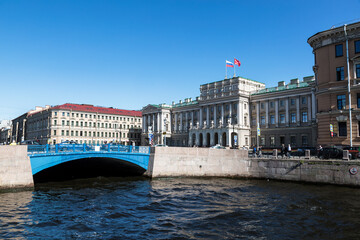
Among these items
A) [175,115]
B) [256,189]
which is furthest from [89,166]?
[175,115]

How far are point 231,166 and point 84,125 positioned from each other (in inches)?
3407

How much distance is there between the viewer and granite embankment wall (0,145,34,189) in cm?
2509

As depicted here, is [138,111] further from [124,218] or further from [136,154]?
[124,218]

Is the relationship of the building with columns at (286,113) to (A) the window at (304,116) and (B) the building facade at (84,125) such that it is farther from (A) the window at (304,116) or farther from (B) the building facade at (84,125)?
(B) the building facade at (84,125)

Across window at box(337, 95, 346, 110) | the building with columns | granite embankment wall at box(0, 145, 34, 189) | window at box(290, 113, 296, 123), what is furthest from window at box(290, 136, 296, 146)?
granite embankment wall at box(0, 145, 34, 189)

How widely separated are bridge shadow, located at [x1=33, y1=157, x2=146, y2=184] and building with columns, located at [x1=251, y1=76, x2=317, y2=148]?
4223 centimetres

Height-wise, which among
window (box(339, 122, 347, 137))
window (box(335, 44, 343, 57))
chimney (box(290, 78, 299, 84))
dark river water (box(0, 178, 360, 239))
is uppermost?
chimney (box(290, 78, 299, 84))

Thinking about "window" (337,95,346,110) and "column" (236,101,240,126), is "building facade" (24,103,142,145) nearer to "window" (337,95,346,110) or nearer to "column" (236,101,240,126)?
"column" (236,101,240,126)

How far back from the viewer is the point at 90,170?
40375 mm

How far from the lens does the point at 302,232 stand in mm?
16484

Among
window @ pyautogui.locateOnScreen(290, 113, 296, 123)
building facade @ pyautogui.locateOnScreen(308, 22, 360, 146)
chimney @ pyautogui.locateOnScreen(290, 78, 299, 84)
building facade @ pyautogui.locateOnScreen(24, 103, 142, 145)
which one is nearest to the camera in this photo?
building facade @ pyautogui.locateOnScreen(308, 22, 360, 146)

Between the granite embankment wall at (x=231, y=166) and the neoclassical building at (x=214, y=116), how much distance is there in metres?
36.0

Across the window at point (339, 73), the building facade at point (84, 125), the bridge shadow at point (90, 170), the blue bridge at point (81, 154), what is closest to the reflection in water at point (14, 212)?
the blue bridge at point (81, 154)

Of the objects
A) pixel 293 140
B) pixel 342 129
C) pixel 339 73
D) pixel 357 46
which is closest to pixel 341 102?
pixel 342 129
